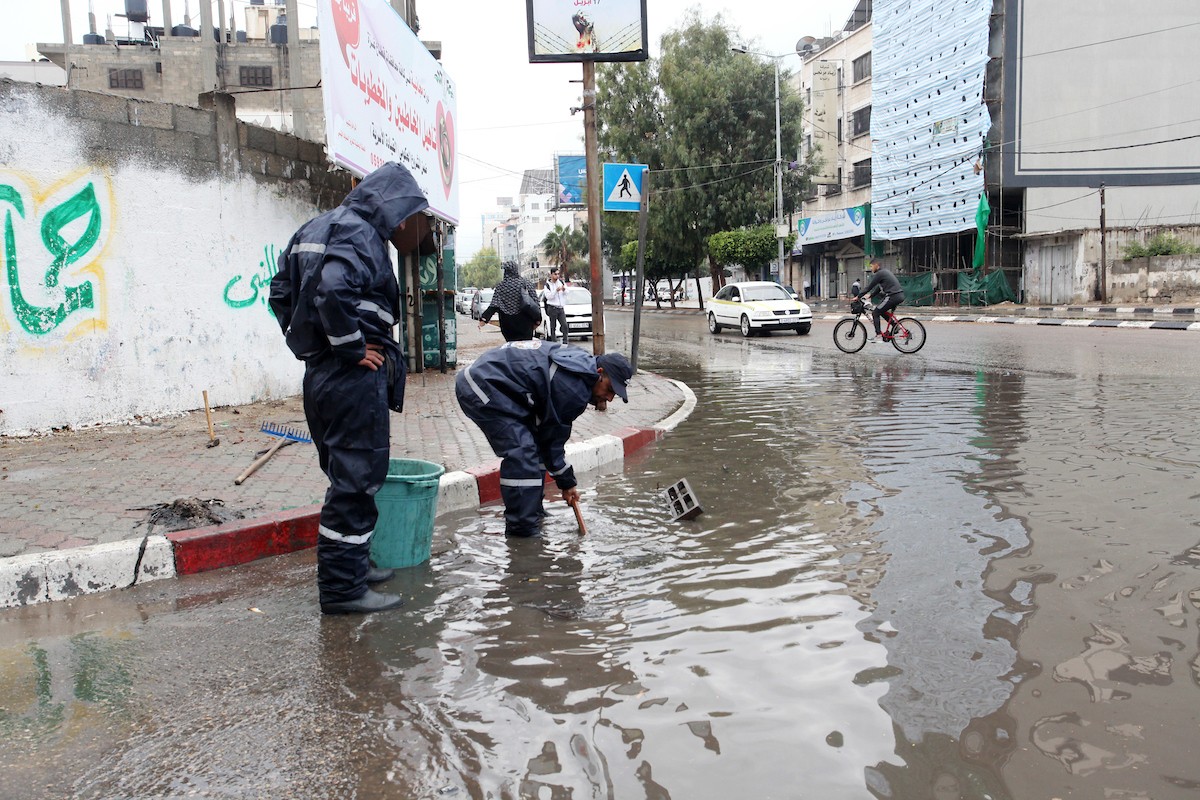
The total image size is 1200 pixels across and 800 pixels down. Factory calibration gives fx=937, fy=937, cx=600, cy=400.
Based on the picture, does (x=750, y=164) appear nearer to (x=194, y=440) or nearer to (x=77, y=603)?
(x=194, y=440)

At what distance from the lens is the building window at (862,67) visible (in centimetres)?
4191

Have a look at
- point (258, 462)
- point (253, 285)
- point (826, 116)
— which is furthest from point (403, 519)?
point (826, 116)

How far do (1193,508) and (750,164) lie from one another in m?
35.2

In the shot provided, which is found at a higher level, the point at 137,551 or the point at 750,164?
the point at 750,164

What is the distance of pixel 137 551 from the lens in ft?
14.1

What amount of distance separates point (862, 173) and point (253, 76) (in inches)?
1091

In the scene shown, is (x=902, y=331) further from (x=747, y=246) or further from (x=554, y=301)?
(x=747, y=246)

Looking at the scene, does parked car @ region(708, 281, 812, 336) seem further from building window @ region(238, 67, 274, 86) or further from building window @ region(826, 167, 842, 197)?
building window @ region(238, 67, 274, 86)

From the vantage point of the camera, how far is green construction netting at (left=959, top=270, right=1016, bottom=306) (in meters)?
33.0

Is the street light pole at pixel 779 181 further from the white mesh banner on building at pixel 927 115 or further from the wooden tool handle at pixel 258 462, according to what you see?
the wooden tool handle at pixel 258 462

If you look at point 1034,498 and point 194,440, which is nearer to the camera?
point 1034,498

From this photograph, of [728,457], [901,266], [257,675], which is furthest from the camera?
[901,266]

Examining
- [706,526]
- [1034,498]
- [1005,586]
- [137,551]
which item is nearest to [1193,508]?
[1034,498]

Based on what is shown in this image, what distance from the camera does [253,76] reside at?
42125 millimetres
